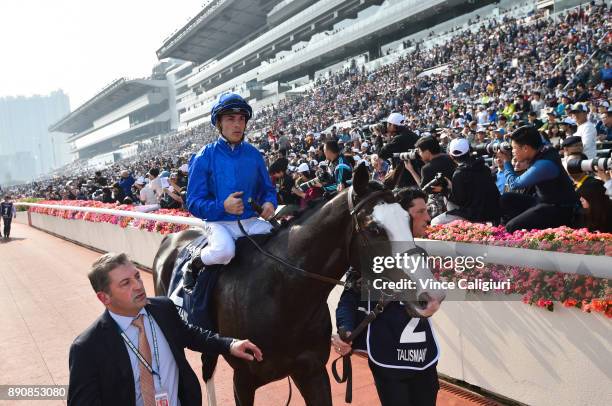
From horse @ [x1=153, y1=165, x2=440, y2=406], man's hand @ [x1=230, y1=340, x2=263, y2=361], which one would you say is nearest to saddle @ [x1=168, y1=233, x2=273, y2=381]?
horse @ [x1=153, y1=165, x2=440, y2=406]

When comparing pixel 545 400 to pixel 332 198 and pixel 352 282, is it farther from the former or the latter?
pixel 332 198

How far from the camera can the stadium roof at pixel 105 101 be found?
93.8 meters

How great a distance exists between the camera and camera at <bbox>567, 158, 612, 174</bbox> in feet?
11.2

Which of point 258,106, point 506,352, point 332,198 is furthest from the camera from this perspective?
point 258,106

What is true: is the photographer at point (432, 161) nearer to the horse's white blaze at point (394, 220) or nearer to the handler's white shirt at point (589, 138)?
the horse's white blaze at point (394, 220)

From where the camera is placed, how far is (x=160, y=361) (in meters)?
2.19

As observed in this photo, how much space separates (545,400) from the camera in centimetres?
313

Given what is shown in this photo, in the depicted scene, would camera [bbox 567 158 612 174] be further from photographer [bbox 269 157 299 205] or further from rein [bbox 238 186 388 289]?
photographer [bbox 269 157 299 205]

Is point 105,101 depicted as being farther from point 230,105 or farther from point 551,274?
point 551,274

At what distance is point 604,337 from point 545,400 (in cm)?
62

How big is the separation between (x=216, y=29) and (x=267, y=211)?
72.1 metres

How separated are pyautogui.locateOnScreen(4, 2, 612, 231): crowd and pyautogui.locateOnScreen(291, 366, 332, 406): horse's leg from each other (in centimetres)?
121

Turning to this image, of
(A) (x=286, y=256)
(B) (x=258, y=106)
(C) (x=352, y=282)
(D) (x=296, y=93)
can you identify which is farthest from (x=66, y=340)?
(B) (x=258, y=106)

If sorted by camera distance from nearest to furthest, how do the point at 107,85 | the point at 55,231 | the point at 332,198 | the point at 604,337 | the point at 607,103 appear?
1. the point at 332,198
2. the point at 604,337
3. the point at 607,103
4. the point at 55,231
5. the point at 107,85
